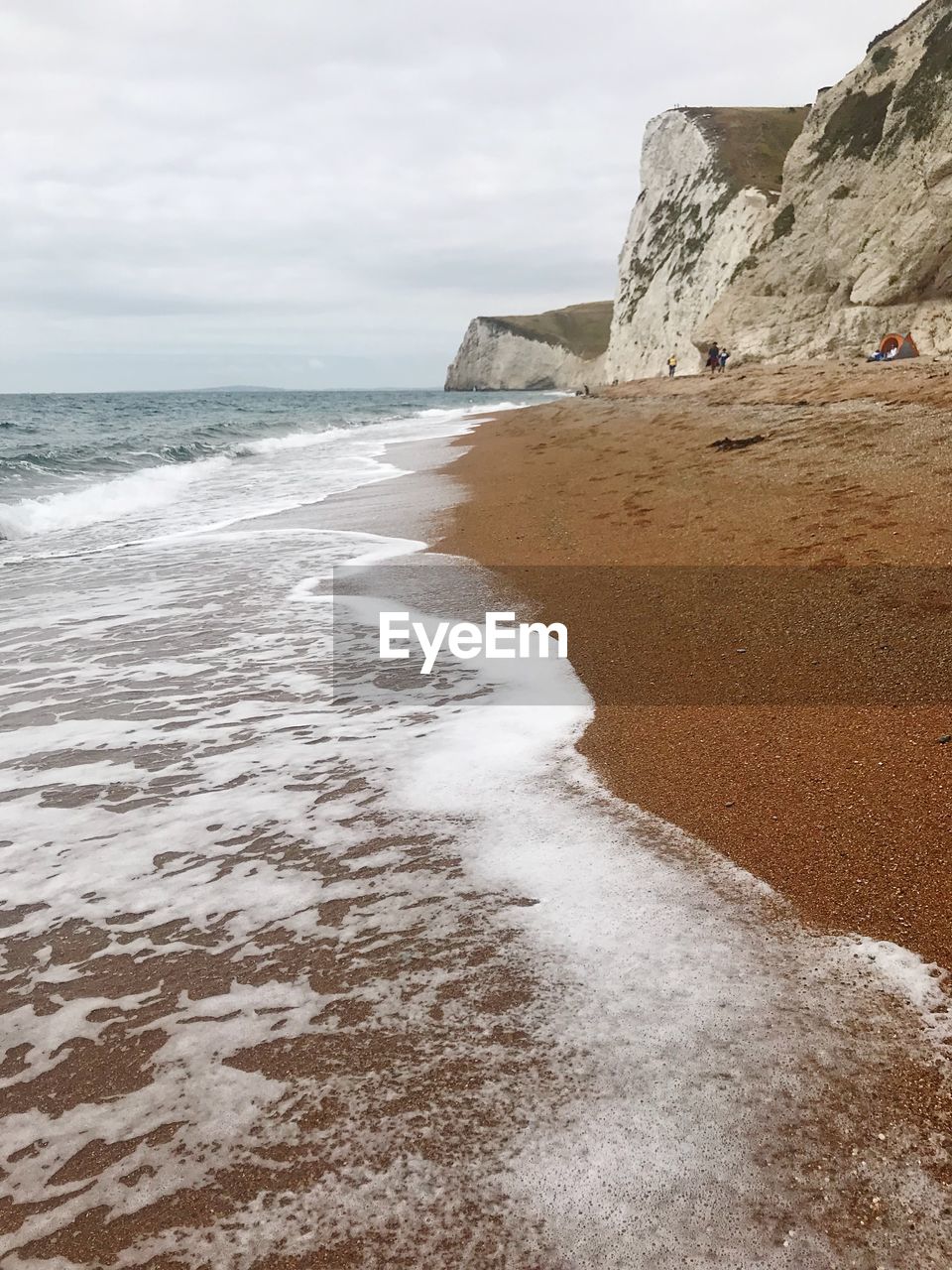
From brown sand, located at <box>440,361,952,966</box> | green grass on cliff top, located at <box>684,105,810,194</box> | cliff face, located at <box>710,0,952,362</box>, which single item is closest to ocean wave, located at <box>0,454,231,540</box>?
brown sand, located at <box>440,361,952,966</box>

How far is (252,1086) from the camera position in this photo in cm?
242

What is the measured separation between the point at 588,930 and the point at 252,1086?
4.40 ft

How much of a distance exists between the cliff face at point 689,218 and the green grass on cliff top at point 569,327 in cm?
6233

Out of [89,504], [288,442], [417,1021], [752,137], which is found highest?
[752,137]

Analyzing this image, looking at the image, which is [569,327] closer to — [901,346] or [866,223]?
[866,223]

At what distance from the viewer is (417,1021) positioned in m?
2.62

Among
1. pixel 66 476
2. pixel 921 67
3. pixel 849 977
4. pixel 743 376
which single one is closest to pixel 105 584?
pixel 849 977

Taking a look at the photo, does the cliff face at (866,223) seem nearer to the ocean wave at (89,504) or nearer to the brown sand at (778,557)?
the brown sand at (778,557)

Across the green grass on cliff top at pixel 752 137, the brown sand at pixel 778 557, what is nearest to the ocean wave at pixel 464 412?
the green grass on cliff top at pixel 752 137

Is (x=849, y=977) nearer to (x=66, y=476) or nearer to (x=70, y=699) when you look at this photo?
(x=70, y=699)

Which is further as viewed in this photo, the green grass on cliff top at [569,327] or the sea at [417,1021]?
the green grass on cliff top at [569,327]

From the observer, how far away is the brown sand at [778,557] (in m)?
3.33

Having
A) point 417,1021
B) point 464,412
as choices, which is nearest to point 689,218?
point 464,412

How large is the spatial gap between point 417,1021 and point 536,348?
124762mm
